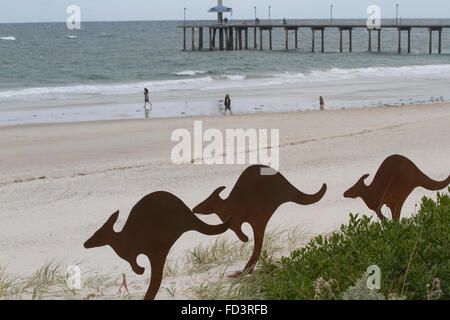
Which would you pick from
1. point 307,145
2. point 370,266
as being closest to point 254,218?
point 370,266

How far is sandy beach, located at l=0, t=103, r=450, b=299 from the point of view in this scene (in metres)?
9.04

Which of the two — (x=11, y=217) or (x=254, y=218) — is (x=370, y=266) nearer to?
(x=254, y=218)

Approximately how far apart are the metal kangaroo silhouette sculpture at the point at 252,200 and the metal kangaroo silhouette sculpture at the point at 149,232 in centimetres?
64

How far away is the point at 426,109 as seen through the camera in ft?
80.0

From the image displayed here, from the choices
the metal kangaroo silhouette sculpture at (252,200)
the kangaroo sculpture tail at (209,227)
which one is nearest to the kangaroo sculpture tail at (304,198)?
the metal kangaroo silhouette sculpture at (252,200)

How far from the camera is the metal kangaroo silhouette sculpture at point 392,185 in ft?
20.4

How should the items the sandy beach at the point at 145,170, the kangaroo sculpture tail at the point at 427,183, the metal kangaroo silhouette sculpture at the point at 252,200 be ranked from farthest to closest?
1. the sandy beach at the point at 145,170
2. the kangaroo sculpture tail at the point at 427,183
3. the metal kangaroo silhouette sculpture at the point at 252,200

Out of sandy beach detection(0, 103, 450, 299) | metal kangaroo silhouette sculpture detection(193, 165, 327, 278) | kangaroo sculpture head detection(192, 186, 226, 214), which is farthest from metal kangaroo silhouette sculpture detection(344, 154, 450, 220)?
sandy beach detection(0, 103, 450, 299)

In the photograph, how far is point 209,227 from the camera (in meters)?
5.14

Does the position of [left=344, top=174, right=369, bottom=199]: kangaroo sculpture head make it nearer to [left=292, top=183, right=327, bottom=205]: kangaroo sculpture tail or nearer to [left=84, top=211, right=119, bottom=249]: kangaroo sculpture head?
[left=292, top=183, right=327, bottom=205]: kangaroo sculpture tail

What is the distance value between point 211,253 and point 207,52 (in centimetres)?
6317

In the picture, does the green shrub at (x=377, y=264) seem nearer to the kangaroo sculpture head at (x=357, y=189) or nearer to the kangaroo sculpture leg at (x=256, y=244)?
the kangaroo sculpture leg at (x=256, y=244)

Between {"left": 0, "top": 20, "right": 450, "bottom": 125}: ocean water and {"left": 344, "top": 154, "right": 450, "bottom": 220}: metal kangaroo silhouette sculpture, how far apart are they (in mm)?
18915

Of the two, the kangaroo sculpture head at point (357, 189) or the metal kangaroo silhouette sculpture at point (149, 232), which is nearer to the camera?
the metal kangaroo silhouette sculpture at point (149, 232)
